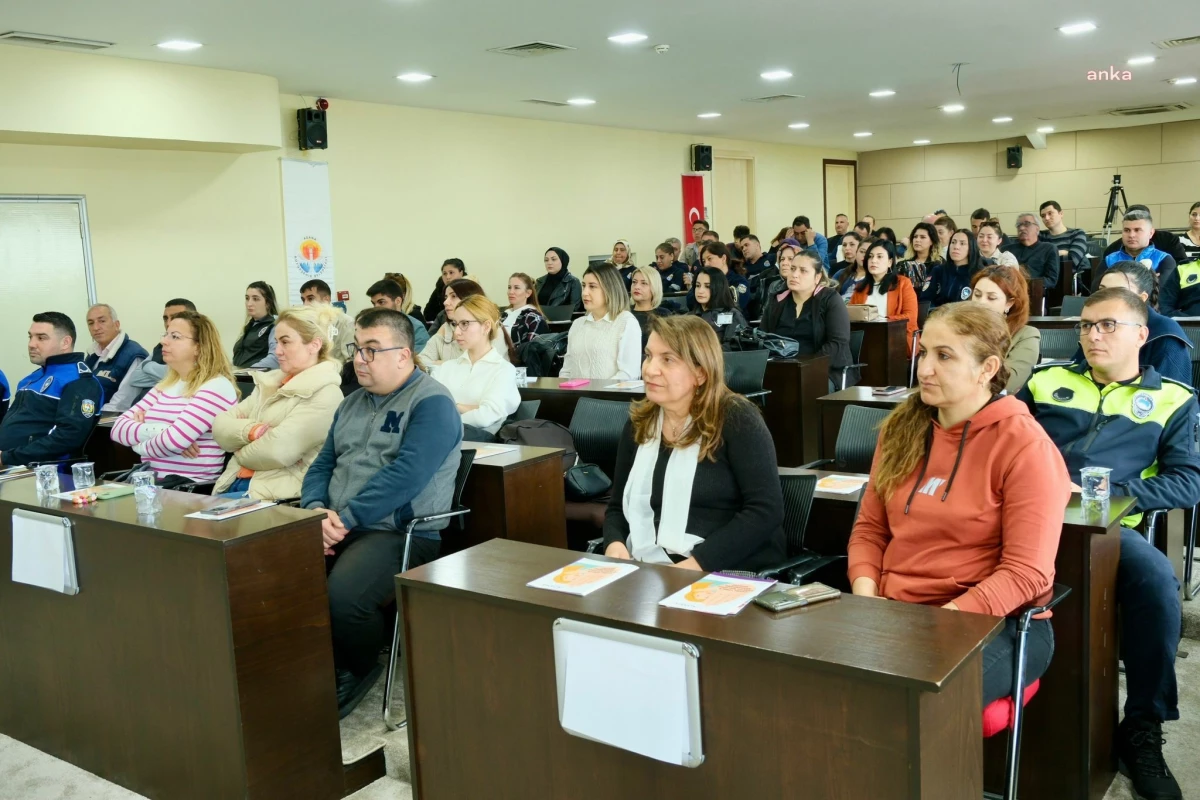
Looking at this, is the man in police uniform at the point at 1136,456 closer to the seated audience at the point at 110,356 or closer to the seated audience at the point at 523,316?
the seated audience at the point at 523,316

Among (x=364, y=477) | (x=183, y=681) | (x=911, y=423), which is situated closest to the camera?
(x=911, y=423)

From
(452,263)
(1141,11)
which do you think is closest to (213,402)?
(452,263)

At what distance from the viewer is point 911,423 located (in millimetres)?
2301

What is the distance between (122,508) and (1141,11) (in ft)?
24.0

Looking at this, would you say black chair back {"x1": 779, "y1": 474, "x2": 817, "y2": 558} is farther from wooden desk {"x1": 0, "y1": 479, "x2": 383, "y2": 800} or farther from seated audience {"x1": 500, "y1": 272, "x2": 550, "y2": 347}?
seated audience {"x1": 500, "y1": 272, "x2": 550, "y2": 347}

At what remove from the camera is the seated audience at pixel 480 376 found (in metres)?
4.14

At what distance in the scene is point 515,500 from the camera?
325cm

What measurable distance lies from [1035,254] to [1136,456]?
6.66 m

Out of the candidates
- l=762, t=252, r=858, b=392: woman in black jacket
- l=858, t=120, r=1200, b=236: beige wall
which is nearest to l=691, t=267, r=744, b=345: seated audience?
l=762, t=252, r=858, b=392: woman in black jacket

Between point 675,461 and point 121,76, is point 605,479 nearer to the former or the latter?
point 675,461

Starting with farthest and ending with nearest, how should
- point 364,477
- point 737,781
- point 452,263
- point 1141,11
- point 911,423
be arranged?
point 452,263
point 1141,11
point 364,477
point 911,423
point 737,781

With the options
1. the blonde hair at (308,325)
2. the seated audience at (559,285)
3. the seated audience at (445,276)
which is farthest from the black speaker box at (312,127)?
the blonde hair at (308,325)

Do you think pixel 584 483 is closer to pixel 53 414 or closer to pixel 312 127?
pixel 53 414

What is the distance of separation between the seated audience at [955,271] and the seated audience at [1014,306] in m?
3.61
